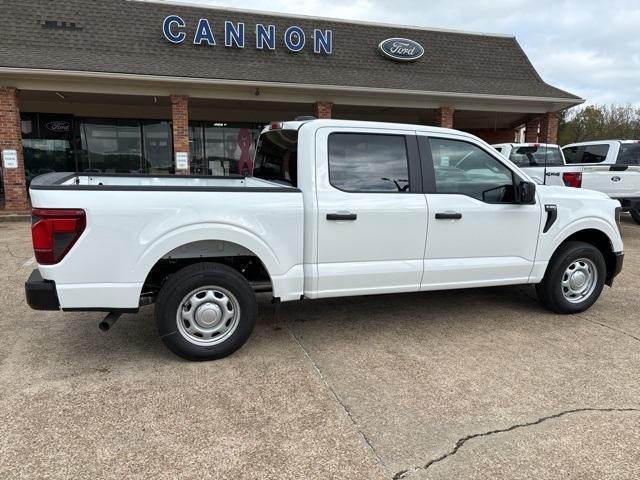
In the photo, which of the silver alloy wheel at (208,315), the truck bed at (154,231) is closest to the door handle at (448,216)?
the truck bed at (154,231)

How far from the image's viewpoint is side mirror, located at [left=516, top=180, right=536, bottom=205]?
14.7ft

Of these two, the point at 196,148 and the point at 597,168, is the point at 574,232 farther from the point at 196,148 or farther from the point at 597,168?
the point at 196,148

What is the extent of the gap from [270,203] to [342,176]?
67cm

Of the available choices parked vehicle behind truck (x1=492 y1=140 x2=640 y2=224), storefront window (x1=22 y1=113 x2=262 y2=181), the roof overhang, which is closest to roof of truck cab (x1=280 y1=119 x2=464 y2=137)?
parked vehicle behind truck (x1=492 y1=140 x2=640 y2=224)

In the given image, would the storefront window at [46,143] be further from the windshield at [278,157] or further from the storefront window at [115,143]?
the windshield at [278,157]

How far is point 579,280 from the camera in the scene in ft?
16.8

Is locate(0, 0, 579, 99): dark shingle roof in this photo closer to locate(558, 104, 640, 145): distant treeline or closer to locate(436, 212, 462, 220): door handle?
locate(436, 212, 462, 220): door handle

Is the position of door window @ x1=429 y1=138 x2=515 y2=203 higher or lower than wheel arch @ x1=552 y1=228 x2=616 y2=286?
higher

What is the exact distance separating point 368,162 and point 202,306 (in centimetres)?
180

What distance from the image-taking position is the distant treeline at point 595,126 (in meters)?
38.7

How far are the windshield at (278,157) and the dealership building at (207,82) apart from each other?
8.29m

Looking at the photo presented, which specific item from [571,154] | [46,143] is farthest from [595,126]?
[46,143]

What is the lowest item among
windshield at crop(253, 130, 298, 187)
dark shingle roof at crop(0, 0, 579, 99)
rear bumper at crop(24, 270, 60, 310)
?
rear bumper at crop(24, 270, 60, 310)

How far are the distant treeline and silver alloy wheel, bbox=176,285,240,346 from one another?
128 ft
